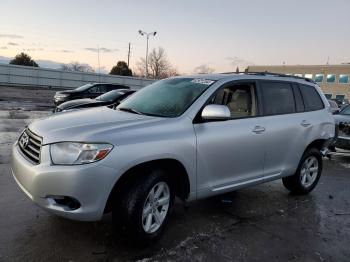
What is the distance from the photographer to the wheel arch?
364cm

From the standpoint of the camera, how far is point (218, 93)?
15.2 feet

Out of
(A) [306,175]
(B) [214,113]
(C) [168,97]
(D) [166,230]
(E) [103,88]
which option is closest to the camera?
(B) [214,113]

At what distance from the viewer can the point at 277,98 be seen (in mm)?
5465

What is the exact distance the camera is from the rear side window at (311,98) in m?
6.04

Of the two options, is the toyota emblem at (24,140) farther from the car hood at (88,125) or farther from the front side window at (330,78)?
the front side window at (330,78)

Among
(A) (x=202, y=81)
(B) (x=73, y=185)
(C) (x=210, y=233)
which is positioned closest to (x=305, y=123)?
(A) (x=202, y=81)

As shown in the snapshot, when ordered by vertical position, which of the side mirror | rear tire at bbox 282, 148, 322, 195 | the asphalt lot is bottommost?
the asphalt lot

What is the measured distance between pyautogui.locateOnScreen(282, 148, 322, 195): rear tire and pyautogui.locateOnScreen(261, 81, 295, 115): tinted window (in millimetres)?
896

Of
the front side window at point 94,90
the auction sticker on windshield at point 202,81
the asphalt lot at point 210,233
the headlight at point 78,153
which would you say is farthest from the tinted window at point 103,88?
the headlight at point 78,153

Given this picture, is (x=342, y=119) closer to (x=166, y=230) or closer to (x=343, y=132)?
(x=343, y=132)

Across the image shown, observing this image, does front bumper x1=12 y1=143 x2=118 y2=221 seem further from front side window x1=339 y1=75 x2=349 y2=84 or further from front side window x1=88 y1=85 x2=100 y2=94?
front side window x1=339 y1=75 x2=349 y2=84

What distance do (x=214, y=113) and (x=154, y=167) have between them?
3.01 feet

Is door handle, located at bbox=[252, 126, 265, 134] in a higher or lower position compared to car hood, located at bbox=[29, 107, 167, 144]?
lower

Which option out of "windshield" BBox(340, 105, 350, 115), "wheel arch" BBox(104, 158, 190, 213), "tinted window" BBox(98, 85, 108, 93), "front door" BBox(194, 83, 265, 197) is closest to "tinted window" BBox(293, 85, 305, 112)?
"front door" BBox(194, 83, 265, 197)
